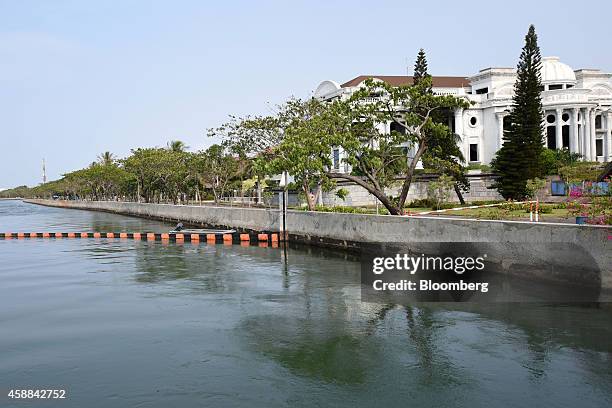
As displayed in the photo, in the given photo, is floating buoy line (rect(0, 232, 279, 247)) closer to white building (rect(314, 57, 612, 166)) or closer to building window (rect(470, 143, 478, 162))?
white building (rect(314, 57, 612, 166))

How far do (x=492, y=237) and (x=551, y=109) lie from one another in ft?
162

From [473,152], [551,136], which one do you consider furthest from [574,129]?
[473,152]

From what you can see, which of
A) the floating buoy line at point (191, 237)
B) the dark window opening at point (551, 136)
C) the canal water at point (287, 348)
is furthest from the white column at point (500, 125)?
the canal water at point (287, 348)

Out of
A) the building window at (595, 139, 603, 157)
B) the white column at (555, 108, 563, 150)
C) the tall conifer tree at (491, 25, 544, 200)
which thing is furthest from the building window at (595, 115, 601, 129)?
the tall conifer tree at (491, 25, 544, 200)

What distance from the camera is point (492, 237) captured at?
18906mm

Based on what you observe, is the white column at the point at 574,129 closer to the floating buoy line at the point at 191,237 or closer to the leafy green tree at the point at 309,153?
the leafy green tree at the point at 309,153

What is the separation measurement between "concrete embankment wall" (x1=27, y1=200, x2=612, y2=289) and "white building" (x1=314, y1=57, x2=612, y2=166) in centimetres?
3663

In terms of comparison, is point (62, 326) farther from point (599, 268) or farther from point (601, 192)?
point (601, 192)

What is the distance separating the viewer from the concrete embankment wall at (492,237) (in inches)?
616

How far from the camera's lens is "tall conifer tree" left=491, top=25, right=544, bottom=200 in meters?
46.9

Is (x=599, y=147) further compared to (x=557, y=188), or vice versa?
(x=599, y=147)

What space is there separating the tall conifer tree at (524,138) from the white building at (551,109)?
47.1ft

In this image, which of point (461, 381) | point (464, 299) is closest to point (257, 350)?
point (461, 381)

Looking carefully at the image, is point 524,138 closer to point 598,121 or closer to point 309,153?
point 309,153
